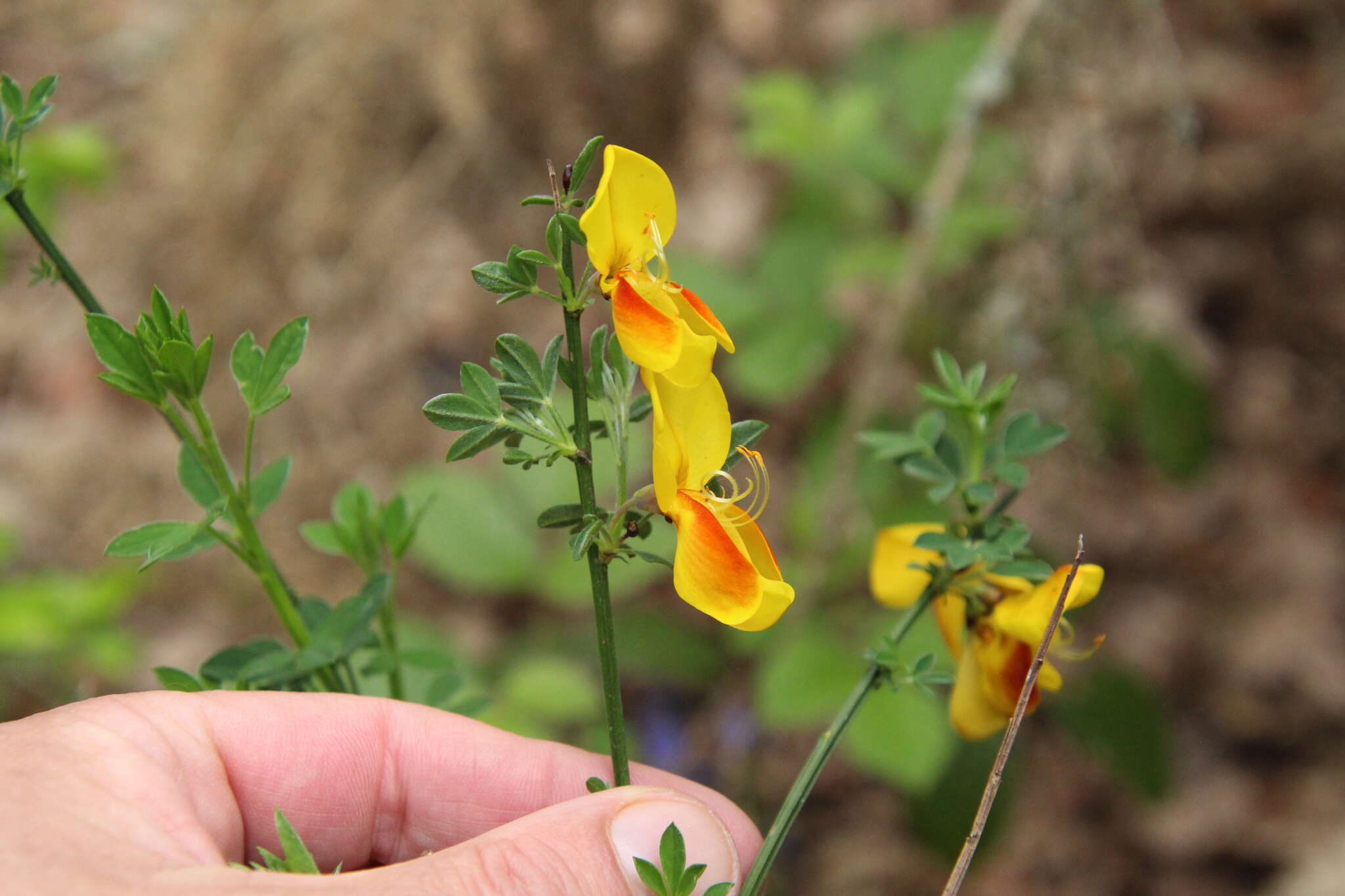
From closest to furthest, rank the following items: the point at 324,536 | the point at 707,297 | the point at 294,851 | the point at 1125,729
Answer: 1. the point at 294,851
2. the point at 324,536
3. the point at 1125,729
4. the point at 707,297

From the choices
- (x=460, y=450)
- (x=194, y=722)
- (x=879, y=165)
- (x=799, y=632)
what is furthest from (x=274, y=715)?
(x=879, y=165)

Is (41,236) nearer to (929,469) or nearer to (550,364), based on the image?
(550,364)

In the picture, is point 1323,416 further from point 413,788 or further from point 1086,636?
point 413,788

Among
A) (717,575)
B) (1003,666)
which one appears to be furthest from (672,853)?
(1003,666)

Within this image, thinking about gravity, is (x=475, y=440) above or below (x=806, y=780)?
above

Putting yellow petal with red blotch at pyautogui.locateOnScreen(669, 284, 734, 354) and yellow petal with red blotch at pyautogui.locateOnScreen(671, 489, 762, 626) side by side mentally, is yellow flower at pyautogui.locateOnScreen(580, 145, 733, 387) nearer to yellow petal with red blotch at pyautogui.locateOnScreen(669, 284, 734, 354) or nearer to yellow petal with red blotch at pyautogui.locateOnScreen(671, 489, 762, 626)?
yellow petal with red blotch at pyautogui.locateOnScreen(669, 284, 734, 354)

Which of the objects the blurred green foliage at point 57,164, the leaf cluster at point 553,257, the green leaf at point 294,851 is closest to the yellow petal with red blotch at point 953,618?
the leaf cluster at point 553,257
